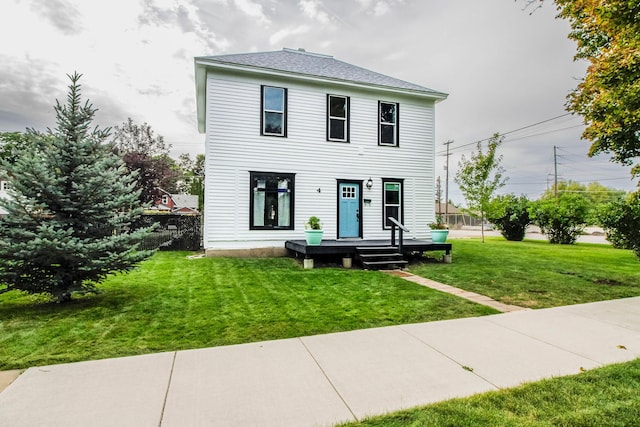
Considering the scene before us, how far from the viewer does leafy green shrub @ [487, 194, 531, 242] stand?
63.5ft

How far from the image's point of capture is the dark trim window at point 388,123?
Result: 1175 cm

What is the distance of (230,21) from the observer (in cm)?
1182

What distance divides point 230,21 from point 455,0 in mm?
7666

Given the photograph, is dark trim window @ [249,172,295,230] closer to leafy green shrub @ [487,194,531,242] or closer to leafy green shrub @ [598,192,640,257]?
leafy green shrub @ [598,192,640,257]

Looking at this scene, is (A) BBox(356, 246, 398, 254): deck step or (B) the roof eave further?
(B) the roof eave

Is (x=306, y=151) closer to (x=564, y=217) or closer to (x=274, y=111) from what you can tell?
(x=274, y=111)

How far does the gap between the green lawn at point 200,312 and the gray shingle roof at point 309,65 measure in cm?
671

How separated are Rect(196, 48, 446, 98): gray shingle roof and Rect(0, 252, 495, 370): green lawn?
6.71 metres

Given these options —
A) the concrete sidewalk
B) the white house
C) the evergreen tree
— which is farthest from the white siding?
the concrete sidewalk

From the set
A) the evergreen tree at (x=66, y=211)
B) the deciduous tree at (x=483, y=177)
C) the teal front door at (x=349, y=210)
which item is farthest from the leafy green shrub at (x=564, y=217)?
the evergreen tree at (x=66, y=211)

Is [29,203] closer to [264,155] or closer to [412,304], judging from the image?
[412,304]

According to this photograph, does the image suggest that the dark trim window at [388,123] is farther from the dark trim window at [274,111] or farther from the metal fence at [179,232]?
the metal fence at [179,232]

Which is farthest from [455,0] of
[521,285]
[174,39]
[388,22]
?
[174,39]

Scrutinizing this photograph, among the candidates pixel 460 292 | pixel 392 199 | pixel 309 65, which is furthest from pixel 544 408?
pixel 309 65
